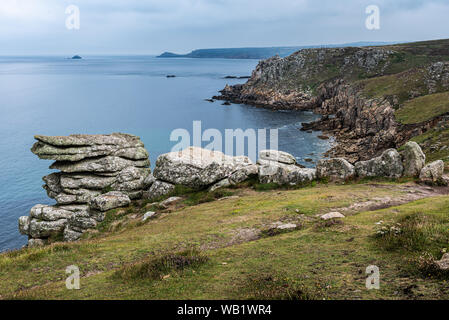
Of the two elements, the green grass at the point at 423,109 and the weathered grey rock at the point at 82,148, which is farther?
the green grass at the point at 423,109

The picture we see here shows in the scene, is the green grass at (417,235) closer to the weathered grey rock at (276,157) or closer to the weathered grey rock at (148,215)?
the weathered grey rock at (148,215)

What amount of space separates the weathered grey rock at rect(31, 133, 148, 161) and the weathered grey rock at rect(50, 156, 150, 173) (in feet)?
2.21

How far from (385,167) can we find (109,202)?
25.8 metres

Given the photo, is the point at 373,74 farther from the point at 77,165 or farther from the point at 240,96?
the point at 77,165

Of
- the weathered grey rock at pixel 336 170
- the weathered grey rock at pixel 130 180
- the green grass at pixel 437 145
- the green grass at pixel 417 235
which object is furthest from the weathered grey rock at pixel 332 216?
the green grass at pixel 437 145

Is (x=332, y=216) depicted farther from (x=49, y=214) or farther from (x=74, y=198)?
(x=49, y=214)

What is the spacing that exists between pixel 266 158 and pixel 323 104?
11048 cm

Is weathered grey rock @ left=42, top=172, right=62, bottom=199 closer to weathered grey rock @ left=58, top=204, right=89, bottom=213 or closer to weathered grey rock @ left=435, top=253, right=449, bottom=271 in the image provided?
weathered grey rock @ left=58, top=204, right=89, bottom=213

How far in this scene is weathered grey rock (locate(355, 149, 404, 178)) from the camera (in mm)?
28562

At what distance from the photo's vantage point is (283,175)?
31547 millimetres

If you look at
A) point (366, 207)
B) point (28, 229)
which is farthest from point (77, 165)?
point (366, 207)

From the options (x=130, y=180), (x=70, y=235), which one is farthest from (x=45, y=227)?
(x=130, y=180)

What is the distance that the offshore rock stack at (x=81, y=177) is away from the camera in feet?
112

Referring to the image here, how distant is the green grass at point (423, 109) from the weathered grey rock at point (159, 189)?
202 ft
